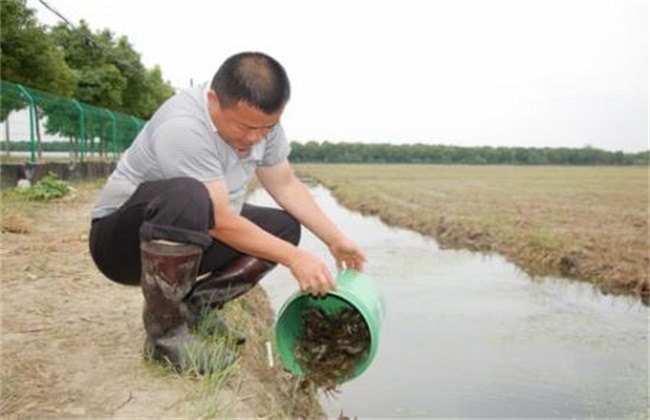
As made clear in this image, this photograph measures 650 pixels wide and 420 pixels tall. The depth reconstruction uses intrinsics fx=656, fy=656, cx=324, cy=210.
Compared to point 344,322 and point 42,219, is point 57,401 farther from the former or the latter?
point 42,219

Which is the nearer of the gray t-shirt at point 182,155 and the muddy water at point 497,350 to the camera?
the gray t-shirt at point 182,155

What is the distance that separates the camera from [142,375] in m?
2.28

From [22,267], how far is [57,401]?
7.41 ft

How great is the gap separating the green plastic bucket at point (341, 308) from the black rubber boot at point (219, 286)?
195mm

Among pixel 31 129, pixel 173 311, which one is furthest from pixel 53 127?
pixel 173 311

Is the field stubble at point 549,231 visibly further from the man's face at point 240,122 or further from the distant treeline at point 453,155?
the distant treeline at point 453,155

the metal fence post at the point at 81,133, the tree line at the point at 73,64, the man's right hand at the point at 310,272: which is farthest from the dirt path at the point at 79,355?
the metal fence post at the point at 81,133

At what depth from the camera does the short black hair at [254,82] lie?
6.57ft

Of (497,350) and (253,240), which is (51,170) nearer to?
(497,350)

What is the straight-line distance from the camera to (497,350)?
15.0ft

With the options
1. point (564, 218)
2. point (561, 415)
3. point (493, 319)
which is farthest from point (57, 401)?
point (564, 218)

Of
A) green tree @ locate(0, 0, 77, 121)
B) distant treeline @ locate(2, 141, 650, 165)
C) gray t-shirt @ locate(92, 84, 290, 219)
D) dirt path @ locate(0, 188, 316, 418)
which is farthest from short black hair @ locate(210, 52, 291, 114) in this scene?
distant treeline @ locate(2, 141, 650, 165)

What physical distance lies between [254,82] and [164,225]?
20.9 inches

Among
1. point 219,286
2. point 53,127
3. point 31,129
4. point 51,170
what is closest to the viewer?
point 219,286
